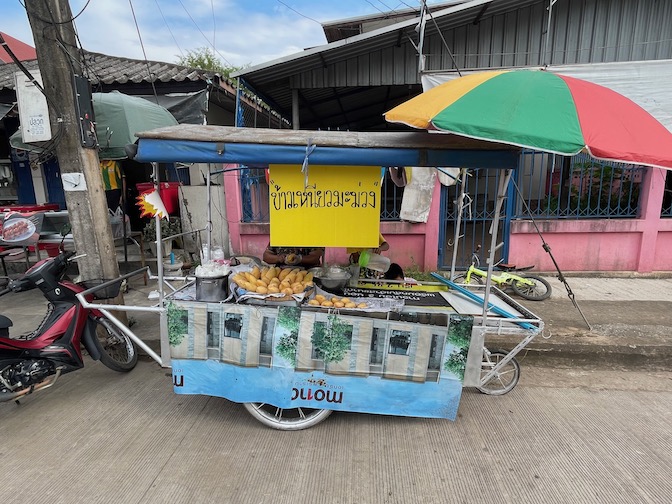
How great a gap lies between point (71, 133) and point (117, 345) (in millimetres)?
2023

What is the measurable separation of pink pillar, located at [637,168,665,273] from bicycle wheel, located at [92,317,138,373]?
24.1ft

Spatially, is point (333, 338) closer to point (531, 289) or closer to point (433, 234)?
point (531, 289)

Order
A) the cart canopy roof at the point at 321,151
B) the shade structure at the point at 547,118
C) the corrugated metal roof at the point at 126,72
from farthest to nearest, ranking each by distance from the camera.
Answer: the corrugated metal roof at the point at 126,72 → the cart canopy roof at the point at 321,151 → the shade structure at the point at 547,118

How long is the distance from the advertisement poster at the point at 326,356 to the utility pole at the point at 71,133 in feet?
5.51

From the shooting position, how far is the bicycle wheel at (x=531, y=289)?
530 centimetres

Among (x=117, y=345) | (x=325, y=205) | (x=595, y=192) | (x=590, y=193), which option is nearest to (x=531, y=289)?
(x=590, y=193)

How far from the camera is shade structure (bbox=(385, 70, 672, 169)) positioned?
1.91 metres

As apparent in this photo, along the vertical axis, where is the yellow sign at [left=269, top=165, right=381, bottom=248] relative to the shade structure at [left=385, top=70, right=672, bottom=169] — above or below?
below

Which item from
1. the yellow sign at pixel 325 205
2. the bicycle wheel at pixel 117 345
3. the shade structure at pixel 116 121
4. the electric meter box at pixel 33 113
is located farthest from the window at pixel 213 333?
the shade structure at pixel 116 121

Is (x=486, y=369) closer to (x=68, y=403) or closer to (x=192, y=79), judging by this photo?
(x=68, y=403)

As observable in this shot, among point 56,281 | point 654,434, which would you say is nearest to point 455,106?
point 654,434

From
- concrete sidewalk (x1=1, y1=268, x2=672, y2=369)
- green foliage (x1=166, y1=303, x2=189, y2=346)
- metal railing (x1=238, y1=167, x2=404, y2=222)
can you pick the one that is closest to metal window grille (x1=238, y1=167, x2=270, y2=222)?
metal railing (x1=238, y1=167, x2=404, y2=222)

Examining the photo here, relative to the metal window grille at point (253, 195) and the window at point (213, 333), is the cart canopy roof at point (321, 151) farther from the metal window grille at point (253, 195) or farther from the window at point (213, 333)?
the metal window grille at point (253, 195)

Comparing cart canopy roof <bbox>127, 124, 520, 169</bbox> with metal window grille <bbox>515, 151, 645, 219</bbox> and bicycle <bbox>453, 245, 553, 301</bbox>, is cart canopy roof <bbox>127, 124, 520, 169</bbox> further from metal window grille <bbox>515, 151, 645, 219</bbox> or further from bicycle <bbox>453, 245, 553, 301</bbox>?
metal window grille <bbox>515, 151, 645, 219</bbox>
